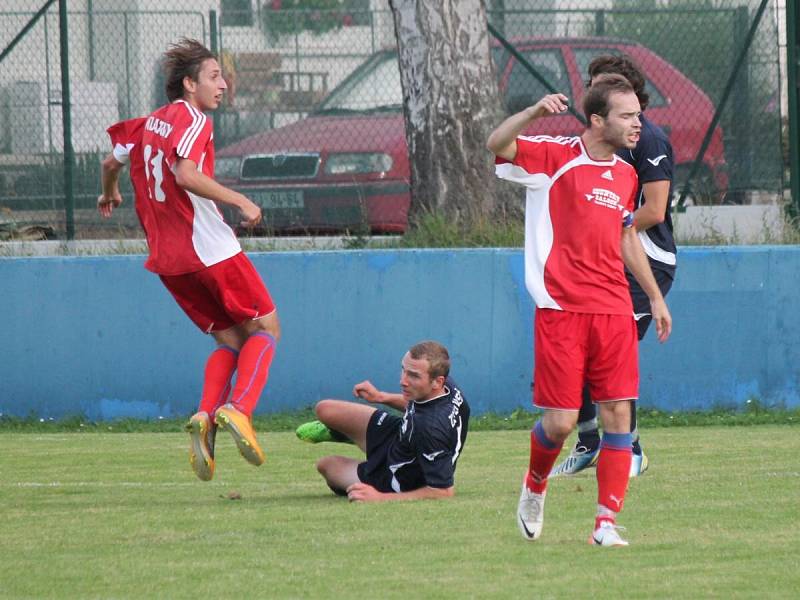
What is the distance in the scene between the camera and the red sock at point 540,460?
20.3ft

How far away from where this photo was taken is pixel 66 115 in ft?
43.7

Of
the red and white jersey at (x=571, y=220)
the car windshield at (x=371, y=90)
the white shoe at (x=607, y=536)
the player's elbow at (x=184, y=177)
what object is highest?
the car windshield at (x=371, y=90)

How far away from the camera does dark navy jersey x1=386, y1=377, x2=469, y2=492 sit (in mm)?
7281

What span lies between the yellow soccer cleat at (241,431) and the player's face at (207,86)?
61.4 inches

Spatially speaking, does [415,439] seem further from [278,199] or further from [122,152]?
[278,199]

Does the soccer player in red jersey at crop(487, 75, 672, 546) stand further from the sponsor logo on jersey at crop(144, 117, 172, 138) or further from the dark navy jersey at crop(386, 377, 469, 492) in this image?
the sponsor logo on jersey at crop(144, 117, 172, 138)

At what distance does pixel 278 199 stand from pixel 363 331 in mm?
2038

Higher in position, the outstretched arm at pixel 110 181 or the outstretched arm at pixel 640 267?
the outstretched arm at pixel 110 181

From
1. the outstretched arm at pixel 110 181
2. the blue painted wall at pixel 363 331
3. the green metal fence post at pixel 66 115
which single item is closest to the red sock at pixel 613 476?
the outstretched arm at pixel 110 181

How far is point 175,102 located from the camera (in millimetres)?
7660

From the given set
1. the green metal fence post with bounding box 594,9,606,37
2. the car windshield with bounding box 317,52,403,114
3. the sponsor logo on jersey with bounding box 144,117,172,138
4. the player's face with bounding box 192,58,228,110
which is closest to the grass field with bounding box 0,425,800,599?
the sponsor logo on jersey with bounding box 144,117,172,138

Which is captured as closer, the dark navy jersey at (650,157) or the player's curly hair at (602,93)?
the player's curly hair at (602,93)

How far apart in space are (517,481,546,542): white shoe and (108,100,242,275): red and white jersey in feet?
7.17

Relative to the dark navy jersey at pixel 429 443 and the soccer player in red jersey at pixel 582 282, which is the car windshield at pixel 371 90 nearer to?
the dark navy jersey at pixel 429 443
